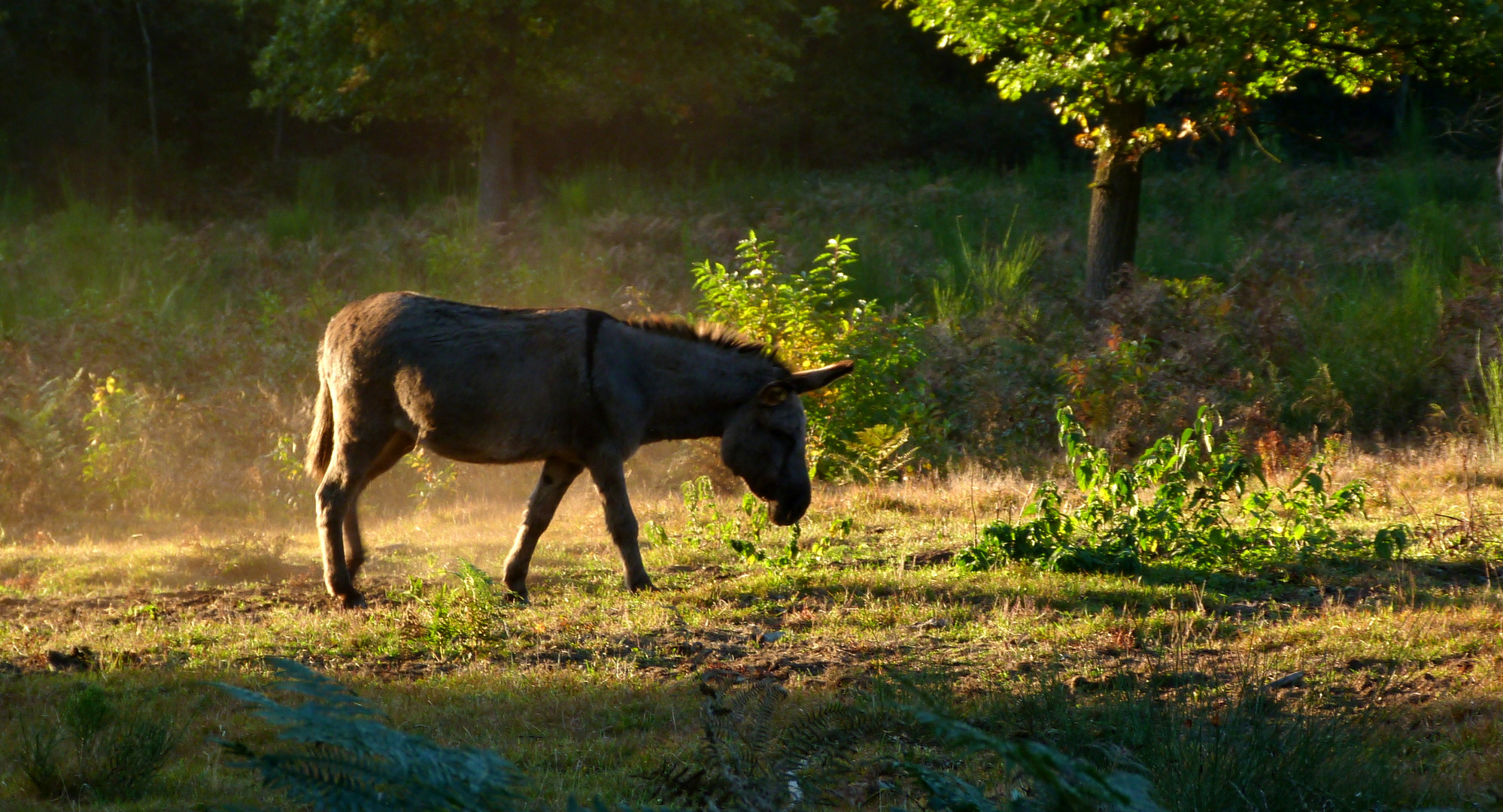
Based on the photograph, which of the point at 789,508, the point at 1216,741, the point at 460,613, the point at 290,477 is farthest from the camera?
the point at 290,477

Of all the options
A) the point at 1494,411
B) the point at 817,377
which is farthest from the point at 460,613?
the point at 1494,411

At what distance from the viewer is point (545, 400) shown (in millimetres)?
7473

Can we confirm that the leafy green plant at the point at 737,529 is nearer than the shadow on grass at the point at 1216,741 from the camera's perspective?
No

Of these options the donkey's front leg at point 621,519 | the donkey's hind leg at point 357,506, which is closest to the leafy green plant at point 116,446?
the donkey's hind leg at point 357,506

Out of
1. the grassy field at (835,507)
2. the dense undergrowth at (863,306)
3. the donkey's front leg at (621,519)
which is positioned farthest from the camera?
the dense undergrowth at (863,306)

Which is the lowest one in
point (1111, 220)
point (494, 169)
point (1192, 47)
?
point (1111, 220)

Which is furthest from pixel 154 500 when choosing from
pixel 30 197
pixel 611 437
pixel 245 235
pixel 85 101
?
pixel 85 101

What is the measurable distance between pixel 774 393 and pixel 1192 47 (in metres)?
8.18

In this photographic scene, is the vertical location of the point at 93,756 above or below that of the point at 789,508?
below

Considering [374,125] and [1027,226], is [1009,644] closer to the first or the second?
[1027,226]

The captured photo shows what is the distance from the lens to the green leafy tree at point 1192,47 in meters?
12.6

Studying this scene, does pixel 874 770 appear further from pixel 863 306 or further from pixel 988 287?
pixel 988 287

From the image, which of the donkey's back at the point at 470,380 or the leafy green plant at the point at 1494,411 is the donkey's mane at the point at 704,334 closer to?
the donkey's back at the point at 470,380

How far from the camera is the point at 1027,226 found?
69.5 feet
